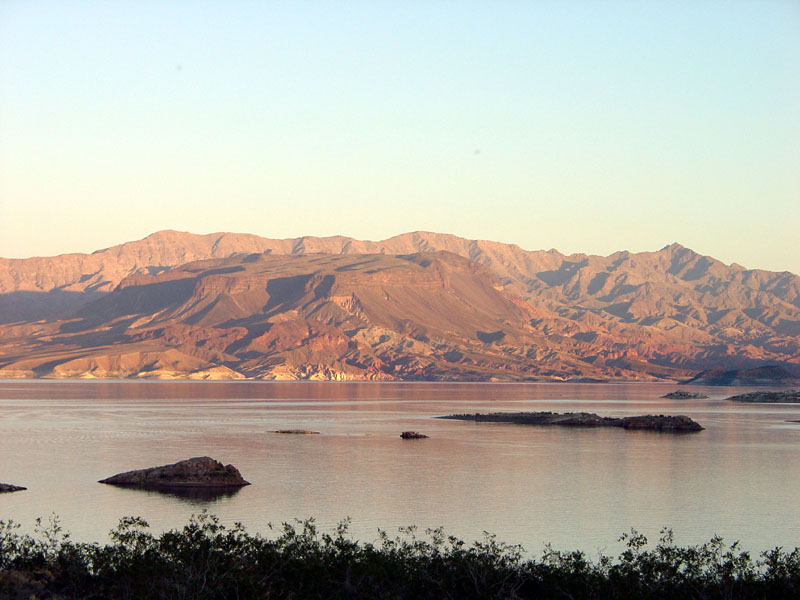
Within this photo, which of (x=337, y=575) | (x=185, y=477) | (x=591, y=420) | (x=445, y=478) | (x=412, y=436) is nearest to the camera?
(x=337, y=575)

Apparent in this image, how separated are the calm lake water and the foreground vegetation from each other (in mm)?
11175

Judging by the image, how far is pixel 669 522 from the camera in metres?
62.0

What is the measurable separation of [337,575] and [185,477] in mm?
38440

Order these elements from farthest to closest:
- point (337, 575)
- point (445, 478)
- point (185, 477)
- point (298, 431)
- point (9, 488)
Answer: point (298, 431) < point (445, 478) < point (185, 477) < point (9, 488) < point (337, 575)

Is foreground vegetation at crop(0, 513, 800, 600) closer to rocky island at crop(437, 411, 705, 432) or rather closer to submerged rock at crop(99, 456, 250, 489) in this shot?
submerged rock at crop(99, 456, 250, 489)

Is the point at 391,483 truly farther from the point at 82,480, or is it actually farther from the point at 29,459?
the point at 29,459

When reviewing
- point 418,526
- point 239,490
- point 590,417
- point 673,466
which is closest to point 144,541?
point 418,526

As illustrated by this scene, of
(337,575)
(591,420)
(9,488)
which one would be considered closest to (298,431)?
(591,420)

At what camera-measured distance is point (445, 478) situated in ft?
267

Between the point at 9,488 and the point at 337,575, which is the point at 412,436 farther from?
the point at 337,575

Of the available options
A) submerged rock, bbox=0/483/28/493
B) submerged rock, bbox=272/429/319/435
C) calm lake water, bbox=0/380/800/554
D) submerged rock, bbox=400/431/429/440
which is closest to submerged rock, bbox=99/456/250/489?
calm lake water, bbox=0/380/800/554

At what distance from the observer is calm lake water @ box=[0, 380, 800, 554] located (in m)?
60.2

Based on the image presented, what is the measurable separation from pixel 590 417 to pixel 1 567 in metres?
127

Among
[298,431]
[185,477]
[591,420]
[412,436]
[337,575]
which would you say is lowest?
[591,420]
